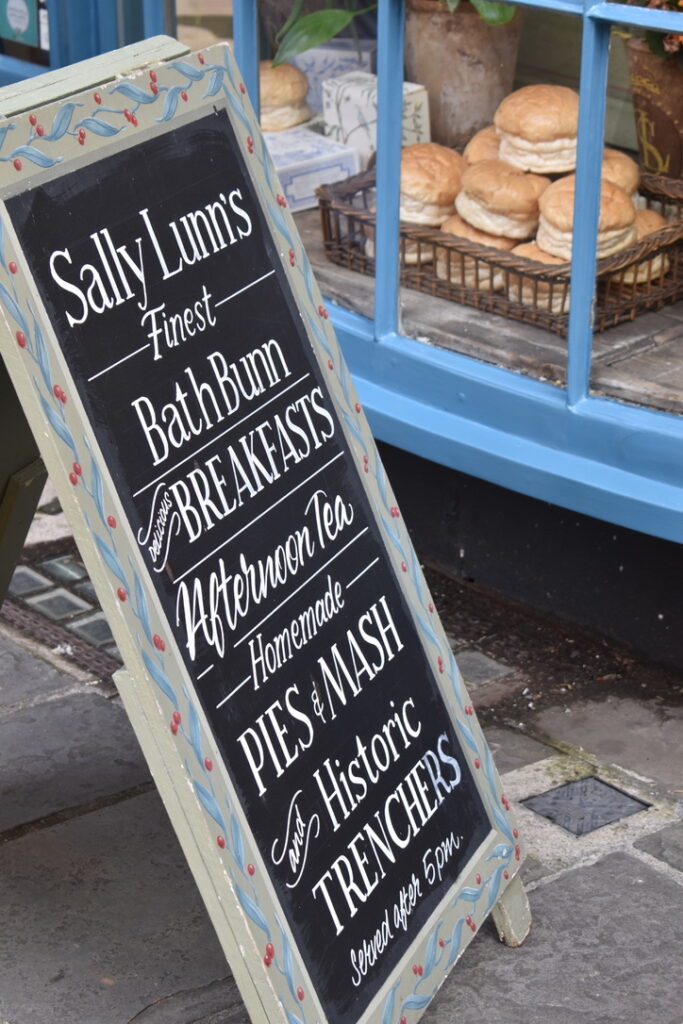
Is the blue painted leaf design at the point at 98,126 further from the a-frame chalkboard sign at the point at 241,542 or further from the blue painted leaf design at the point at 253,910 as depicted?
the blue painted leaf design at the point at 253,910

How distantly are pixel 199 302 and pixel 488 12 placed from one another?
1.78 m

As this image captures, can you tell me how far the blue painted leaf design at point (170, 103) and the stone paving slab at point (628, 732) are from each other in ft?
6.47

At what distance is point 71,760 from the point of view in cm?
367

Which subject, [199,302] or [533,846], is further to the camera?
[533,846]

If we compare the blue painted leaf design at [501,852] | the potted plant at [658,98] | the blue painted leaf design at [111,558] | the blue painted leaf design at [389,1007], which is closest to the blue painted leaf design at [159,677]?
the blue painted leaf design at [111,558]

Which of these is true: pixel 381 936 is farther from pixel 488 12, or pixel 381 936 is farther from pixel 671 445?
pixel 488 12

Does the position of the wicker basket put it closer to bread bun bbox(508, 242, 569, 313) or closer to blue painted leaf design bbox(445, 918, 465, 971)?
bread bun bbox(508, 242, 569, 313)

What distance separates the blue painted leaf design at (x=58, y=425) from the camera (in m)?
2.15

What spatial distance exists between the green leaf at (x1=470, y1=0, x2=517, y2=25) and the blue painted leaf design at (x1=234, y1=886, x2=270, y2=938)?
2412 millimetres

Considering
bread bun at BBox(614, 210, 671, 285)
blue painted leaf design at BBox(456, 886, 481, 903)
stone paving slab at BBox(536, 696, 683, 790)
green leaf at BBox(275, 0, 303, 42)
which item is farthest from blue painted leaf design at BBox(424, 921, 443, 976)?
green leaf at BBox(275, 0, 303, 42)

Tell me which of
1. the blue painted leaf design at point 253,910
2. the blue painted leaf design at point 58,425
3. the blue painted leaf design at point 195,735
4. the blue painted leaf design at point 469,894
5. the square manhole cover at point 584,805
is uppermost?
the blue painted leaf design at point 58,425

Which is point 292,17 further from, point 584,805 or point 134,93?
point 584,805

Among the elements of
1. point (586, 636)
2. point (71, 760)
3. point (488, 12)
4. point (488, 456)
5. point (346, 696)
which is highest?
point (488, 12)

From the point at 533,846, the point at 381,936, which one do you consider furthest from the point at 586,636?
the point at 381,936
